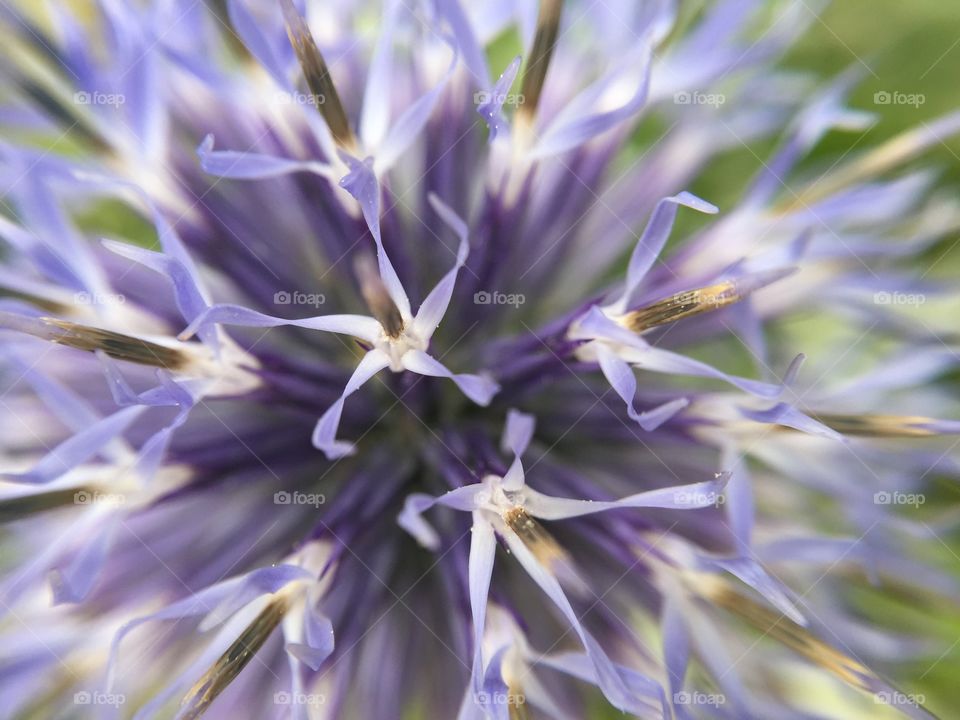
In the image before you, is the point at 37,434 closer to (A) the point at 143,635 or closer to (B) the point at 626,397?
(A) the point at 143,635

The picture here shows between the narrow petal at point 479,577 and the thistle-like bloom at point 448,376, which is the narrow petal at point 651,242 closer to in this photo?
the thistle-like bloom at point 448,376

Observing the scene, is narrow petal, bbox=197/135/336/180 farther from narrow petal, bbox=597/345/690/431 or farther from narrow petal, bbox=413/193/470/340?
narrow petal, bbox=597/345/690/431

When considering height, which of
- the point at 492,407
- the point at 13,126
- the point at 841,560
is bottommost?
the point at 841,560

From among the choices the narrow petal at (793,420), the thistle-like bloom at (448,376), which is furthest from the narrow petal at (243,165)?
the narrow petal at (793,420)

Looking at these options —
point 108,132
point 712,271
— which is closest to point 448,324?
point 712,271

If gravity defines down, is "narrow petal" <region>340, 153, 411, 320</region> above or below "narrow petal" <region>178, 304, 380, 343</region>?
above

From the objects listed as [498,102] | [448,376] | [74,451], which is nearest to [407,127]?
[498,102]

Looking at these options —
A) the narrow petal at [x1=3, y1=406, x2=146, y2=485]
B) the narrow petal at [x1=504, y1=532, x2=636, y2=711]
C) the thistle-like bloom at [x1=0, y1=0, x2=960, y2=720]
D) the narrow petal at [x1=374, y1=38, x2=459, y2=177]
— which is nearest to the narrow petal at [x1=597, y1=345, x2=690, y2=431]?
the thistle-like bloom at [x1=0, y1=0, x2=960, y2=720]

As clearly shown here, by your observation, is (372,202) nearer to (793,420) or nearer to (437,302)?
(437,302)
